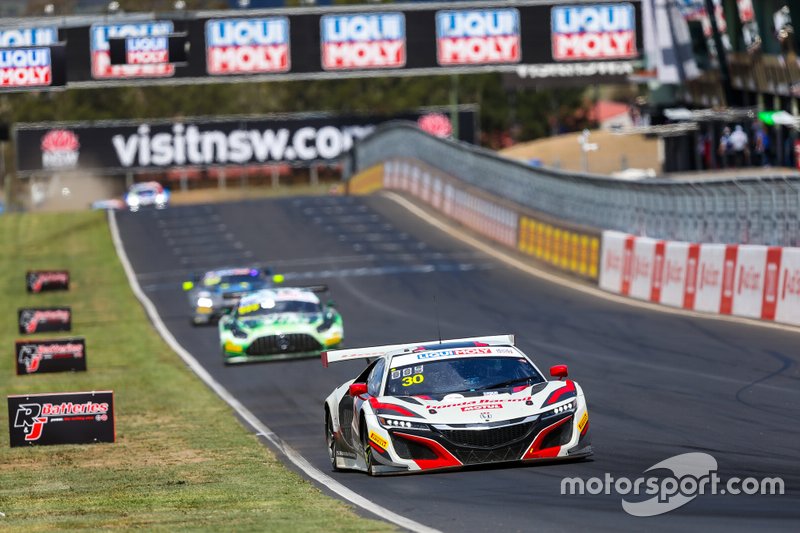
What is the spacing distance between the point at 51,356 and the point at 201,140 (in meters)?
62.2

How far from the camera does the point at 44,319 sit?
36.6 meters

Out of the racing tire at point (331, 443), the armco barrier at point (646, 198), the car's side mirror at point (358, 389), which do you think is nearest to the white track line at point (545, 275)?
the armco barrier at point (646, 198)

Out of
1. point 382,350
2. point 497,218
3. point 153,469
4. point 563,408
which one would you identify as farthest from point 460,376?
point 497,218

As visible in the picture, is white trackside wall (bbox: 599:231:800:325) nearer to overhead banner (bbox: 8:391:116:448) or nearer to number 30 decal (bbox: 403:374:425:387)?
overhead banner (bbox: 8:391:116:448)

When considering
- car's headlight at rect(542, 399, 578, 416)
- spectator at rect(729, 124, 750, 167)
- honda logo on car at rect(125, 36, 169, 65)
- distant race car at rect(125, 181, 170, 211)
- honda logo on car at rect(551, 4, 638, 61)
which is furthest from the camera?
distant race car at rect(125, 181, 170, 211)

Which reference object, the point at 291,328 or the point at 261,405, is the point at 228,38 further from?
the point at 261,405

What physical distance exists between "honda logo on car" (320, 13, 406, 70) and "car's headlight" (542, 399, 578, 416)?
40.5 m

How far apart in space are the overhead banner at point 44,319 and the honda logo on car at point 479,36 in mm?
20995

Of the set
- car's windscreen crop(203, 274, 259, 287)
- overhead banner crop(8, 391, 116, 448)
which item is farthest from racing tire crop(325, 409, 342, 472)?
car's windscreen crop(203, 274, 259, 287)

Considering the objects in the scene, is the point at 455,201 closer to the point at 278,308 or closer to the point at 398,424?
the point at 278,308

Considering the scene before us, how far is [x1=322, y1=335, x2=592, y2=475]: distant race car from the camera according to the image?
517 inches

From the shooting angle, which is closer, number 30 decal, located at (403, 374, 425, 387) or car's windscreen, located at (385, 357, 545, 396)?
car's windscreen, located at (385, 357, 545, 396)

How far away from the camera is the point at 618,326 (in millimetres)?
27484

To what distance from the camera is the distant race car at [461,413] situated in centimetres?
1312
